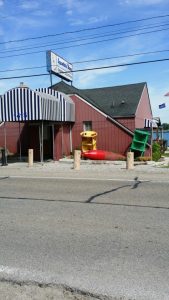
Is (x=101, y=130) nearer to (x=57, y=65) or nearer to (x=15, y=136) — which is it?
(x=15, y=136)

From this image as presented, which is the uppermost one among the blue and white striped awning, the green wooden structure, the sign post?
the sign post

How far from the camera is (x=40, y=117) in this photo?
23203 mm

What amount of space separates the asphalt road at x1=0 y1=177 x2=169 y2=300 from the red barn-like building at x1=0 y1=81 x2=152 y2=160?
12256 mm

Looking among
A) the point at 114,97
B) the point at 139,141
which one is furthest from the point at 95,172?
the point at 114,97

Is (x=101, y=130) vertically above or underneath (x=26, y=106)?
underneath

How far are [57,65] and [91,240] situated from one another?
27.0 meters

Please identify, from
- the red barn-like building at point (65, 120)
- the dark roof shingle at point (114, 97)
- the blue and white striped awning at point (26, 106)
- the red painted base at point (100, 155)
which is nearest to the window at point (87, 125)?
the red barn-like building at point (65, 120)

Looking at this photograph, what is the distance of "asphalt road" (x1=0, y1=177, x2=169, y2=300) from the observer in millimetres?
5086

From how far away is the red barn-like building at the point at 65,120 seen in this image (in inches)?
937

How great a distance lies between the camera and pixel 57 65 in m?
32.6

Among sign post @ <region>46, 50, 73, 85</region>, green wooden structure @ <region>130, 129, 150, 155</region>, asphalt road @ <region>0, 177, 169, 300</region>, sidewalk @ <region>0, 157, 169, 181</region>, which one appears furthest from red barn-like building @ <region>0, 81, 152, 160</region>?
asphalt road @ <region>0, 177, 169, 300</region>

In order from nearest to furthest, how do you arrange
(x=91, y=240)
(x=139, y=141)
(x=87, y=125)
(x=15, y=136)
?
(x=91, y=240)
(x=139, y=141)
(x=87, y=125)
(x=15, y=136)

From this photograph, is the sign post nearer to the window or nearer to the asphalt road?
the window

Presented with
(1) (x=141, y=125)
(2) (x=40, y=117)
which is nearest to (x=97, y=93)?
(1) (x=141, y=125)
